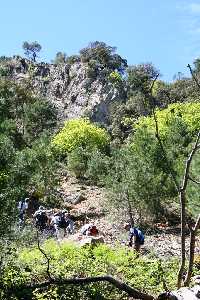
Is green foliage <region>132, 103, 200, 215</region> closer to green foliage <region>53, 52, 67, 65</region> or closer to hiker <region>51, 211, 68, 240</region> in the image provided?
hiker <region>51, 211, 68, 240</region>

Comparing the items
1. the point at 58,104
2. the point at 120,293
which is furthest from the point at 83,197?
the point at 58,104

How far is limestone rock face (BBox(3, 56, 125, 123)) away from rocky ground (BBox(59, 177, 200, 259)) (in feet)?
96.4

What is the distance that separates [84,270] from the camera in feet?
39.8

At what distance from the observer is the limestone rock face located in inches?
2618

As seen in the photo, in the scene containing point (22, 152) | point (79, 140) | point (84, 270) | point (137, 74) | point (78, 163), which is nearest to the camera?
point (84, 270)

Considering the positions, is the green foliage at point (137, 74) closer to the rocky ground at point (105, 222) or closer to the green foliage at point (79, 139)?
the green foliage at point (79, 139)

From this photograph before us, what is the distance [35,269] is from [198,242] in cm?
1145

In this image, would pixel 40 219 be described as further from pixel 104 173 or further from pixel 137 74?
pixel 137 74

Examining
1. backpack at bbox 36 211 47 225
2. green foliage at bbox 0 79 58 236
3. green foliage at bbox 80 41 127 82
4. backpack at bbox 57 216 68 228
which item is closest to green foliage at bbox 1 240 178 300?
green foliage at bbox 0 79 58 236

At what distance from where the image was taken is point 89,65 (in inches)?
2768

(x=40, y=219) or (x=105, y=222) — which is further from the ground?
(x=105, y=222)

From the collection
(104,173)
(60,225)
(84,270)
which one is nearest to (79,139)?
(104,173)

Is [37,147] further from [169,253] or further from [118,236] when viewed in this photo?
[169,253]

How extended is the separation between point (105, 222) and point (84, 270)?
14195 millimetres
